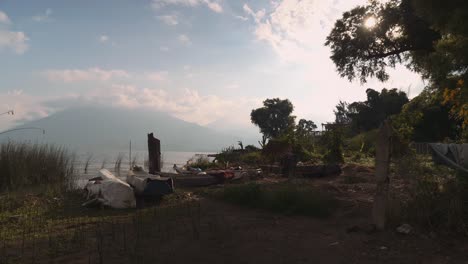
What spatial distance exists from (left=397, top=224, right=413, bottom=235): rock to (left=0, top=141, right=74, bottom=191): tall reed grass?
398 inches

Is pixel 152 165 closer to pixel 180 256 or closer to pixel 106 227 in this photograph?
pixel 106 227

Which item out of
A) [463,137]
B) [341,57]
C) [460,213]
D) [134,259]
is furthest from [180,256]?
[341,57]

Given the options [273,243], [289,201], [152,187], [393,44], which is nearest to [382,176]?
[273,243]

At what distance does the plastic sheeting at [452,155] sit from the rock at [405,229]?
1.05 meters

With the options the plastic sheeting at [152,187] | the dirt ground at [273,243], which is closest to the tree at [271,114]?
the plastic sheeting at [152,187]

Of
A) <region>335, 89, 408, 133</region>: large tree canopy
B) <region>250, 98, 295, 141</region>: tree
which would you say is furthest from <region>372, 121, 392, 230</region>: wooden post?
<region>250, 98, 295, 141</region>: tree

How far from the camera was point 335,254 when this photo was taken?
475 centimetres

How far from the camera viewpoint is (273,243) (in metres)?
5.27

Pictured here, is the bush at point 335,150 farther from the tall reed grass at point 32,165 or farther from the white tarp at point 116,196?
the tall reed grass at point 32,165

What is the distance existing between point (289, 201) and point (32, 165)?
9327mm

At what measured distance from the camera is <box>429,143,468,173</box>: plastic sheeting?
5457mm

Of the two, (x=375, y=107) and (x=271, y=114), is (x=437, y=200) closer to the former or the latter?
(x=375, y=107)

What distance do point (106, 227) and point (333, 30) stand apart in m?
12.4

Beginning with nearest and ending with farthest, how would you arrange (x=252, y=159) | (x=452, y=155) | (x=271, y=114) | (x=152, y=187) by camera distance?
(x=452, y=155), (x=152, y=187), (x=252, y=159), (x=271, y=114)
